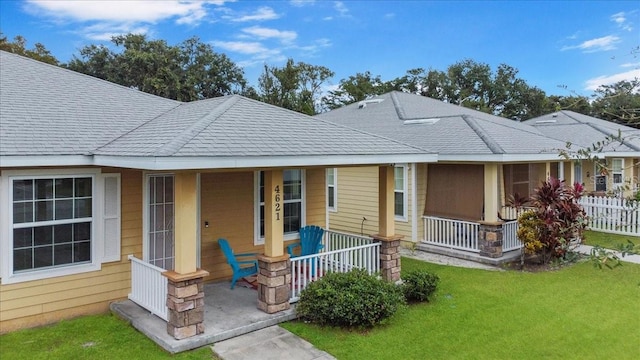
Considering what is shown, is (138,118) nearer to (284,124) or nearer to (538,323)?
(284,124)

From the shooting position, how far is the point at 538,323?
23.0ft

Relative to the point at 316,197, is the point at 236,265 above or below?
below

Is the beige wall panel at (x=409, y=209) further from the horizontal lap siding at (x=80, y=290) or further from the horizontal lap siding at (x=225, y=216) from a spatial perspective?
the horizontal lap siding at (x=80, y=290)

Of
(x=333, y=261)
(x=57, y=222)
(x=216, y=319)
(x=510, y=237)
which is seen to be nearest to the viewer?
(x=216, y=319)

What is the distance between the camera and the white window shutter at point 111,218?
7336mm

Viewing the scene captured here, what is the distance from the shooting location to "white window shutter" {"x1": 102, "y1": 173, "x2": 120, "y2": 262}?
7.34 metres

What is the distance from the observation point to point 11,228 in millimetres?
6465

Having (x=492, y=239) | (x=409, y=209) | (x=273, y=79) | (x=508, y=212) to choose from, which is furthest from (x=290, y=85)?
(x=492, y=239)

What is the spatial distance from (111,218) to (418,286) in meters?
5.44

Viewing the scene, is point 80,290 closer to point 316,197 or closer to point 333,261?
point 333,261

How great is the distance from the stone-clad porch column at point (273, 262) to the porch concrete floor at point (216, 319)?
0.63 feet

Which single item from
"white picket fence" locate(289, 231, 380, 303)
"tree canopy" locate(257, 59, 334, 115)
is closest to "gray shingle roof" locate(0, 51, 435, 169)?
"white picket fence" locate(289, 231, 380, 303)

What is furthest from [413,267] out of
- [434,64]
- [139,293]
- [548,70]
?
[434,64]

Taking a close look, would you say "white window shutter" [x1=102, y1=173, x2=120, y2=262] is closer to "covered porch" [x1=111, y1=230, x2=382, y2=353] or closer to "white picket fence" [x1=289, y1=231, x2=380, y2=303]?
"covered porch" [x1=111, y1=230, x2=382, y2=353]
